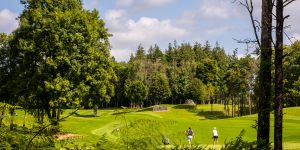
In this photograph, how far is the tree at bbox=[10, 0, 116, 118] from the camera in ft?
129

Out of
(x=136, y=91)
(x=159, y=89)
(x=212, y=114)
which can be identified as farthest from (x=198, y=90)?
(x=136, y=91)

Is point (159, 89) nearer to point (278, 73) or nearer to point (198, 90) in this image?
point (198, 90)

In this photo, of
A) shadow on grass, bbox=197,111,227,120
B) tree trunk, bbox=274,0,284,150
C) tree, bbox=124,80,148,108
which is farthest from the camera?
tree, bbox=124,80,148,108

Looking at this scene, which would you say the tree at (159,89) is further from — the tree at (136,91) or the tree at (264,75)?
the tree at (264,75)

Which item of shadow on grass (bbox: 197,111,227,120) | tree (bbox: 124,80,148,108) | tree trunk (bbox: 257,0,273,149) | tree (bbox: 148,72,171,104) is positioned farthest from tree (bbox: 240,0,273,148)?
tree (bbox: 148,72,171,104)

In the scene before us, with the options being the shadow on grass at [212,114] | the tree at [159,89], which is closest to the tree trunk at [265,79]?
the shadow on grass at [212,114]

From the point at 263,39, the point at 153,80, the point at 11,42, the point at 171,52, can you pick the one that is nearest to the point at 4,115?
the point at 263,39

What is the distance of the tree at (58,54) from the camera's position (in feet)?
129

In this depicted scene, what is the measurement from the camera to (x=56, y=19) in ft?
130

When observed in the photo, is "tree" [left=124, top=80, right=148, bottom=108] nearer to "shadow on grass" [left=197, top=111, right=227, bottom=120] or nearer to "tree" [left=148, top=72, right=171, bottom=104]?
"tree" [left=148, top=72, right=171, bottom=104]

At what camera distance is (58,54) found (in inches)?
1555

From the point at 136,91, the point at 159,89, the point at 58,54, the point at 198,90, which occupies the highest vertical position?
the point at 58,54

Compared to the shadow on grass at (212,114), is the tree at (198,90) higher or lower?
higher

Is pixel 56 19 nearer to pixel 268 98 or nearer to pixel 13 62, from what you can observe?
pixel 13 62
